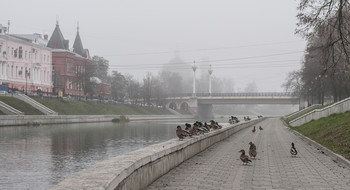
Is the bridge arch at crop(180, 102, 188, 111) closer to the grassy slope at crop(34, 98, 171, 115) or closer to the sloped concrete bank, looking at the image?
the grassy slope at crop(34, 98, 171, 115)

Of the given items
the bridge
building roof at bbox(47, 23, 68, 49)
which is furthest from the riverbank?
the bridge

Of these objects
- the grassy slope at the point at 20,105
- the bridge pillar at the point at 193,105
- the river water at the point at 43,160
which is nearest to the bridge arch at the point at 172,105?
the bridge pillar at the point at 193,105

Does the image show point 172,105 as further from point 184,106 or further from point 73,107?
point 73,107

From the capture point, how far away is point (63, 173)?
1861 centimetres

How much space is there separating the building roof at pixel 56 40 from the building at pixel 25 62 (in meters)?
3.31

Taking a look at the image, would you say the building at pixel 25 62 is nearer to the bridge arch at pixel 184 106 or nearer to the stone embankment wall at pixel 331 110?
the stone embankment wall at pixel 331 110

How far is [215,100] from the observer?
13650 cm

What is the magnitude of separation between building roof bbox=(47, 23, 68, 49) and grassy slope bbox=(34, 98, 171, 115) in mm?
22042

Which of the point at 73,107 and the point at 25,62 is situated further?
the point at 25,62

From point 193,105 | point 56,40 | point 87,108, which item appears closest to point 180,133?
point 87,108

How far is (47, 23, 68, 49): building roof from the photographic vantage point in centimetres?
11194

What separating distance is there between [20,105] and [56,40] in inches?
2059

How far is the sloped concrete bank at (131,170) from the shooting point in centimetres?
733

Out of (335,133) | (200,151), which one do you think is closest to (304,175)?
(200,151)
